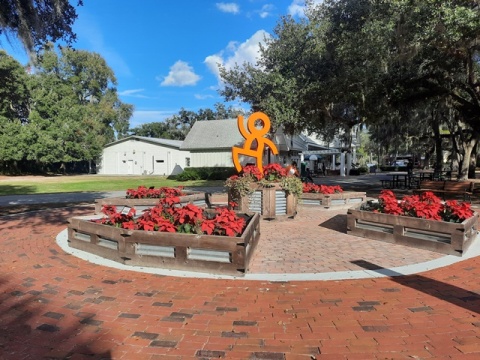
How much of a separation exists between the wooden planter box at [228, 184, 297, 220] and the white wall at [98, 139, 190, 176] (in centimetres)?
3570

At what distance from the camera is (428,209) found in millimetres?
6172

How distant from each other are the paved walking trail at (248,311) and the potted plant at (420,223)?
1.08 ft

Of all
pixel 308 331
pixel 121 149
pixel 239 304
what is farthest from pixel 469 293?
pixel 121 149

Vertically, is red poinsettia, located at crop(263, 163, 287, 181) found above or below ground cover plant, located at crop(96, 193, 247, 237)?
above

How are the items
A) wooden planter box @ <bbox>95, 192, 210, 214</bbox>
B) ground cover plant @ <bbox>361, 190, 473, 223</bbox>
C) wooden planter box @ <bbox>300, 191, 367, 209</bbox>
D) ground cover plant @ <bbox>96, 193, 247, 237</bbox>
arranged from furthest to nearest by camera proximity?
wooden planter box @ <bbox>300, 191, 367, 209</bbox>, wooden planter box @ <bbox>95, 192, 210, 214</bbox>, ground cover plant @ <bbox>361, 190, 473, 223</bbox>, ground cover plant @ <bbox>96, 193, 247, 237</bbox>

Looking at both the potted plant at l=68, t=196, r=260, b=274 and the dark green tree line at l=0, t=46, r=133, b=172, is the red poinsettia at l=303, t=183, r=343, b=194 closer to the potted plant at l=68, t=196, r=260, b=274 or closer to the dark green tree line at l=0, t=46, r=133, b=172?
the potted plant at l=68, t=196, r=260, b=274

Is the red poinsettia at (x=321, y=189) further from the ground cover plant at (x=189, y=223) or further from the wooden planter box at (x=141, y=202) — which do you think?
the ground cover plant at (x=189, y=223)

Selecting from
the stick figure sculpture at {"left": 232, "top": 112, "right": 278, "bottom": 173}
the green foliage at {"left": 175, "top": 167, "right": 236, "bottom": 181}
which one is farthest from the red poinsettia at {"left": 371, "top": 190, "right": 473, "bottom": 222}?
the green foliage at {"left": 175, "top": 167, "right": 236, "bottom": 181}

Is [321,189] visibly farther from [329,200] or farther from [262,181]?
[262,181]

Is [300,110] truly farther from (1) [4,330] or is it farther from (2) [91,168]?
(2) [91,168]

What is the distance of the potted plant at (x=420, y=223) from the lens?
574 cm

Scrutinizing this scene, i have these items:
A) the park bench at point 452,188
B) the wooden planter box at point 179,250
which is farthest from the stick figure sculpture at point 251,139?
the park bench at point 452,188

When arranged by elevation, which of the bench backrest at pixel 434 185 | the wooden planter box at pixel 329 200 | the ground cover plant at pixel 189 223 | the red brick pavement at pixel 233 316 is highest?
the bench backrest at pixel 434 185

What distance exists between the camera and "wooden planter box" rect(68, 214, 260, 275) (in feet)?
15.7
